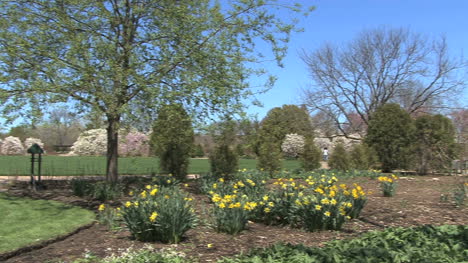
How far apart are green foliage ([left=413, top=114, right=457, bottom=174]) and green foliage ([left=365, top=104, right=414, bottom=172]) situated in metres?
0.31

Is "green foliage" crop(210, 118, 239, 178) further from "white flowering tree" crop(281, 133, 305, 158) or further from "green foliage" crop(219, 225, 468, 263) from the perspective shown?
"white flowering tree" crop(281, 133, 305, 158)

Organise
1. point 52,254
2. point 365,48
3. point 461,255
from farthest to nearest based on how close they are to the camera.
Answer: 1. point 365,48
2. point 52,254
3. point 461,255

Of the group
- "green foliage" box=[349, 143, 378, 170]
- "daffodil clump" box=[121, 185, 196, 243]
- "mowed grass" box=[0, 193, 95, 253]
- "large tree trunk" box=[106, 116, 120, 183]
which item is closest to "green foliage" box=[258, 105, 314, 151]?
"green foliage" box=[349, 143, 378, 170]

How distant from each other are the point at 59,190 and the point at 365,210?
21.2 ft

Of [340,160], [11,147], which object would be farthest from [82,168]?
[11,147]

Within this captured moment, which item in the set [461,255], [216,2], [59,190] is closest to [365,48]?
[216,2]

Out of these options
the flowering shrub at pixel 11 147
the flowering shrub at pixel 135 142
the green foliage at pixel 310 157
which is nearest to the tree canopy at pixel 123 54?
the flowering shrub at pixel 135 142

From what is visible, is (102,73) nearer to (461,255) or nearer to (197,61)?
(197,61)

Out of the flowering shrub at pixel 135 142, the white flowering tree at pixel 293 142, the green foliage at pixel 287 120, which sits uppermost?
the green foliage at pixel 287 120

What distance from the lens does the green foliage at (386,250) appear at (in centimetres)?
359

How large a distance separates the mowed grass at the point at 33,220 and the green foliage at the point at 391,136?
11976 millimetres

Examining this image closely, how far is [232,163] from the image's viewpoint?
11.4 meters

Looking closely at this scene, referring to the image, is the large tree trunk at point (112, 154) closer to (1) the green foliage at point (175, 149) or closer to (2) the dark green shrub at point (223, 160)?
(1) the green foliage at point (175, 149)

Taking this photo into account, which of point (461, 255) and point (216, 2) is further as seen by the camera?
point (216, 2)
